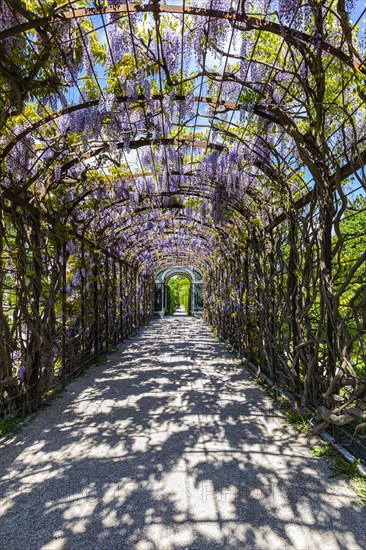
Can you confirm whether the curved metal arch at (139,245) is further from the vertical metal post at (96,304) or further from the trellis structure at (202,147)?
the trellis structure at (202,147)

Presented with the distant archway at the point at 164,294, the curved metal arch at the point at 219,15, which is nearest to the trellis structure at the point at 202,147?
the curved metal arch at the point at 219,15

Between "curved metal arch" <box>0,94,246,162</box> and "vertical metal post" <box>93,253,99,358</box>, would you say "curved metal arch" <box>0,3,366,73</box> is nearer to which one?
"curved metal arch" <box>0,94,246,162</box>

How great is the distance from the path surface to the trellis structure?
451mm

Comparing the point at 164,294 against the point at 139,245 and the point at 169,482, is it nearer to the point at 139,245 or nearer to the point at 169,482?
the point at 139,245

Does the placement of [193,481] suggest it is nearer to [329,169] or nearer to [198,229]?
[329,169]

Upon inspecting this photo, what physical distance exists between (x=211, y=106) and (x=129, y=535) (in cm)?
301

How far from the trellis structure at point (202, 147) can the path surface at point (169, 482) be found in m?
0.45

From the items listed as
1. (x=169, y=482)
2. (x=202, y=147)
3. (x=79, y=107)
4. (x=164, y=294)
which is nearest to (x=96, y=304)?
(x=202, y=147)

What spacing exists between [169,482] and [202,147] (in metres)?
3.16

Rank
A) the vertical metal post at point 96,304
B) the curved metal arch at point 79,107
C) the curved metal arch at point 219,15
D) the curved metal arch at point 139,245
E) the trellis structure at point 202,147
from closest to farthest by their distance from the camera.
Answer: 1. the curved metal arch at point 219,15
2. the trellis structure at point 202,147
3. the curved metal arch at point 79,107
4. the vertical metal post at point 96,304
5. the curved metal arch at point 139,245

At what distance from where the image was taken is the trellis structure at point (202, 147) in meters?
2.41

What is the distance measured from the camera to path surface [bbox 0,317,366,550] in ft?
5.80

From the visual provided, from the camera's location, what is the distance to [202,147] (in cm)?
418


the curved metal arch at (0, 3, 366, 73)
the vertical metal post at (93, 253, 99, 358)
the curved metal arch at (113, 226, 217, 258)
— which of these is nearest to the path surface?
the vertical metal post at (93, 253, 99, 358)
